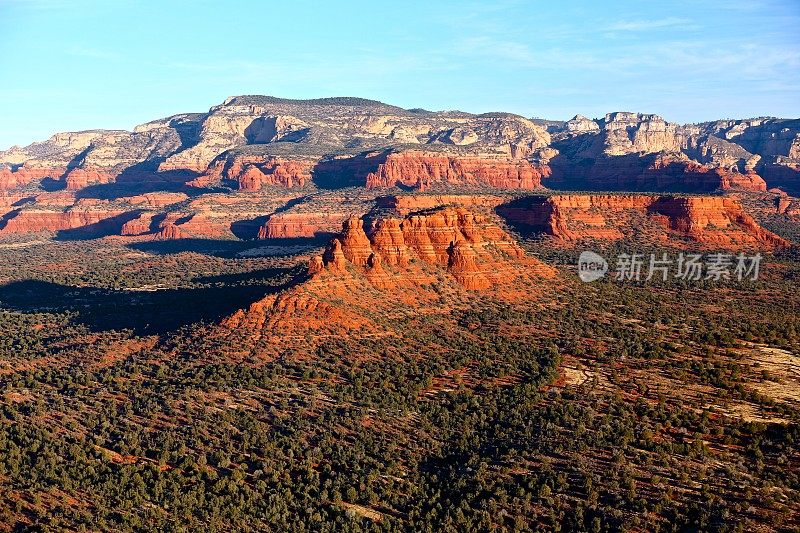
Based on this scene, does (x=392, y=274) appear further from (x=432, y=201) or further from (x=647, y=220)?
(x=432, y=201)

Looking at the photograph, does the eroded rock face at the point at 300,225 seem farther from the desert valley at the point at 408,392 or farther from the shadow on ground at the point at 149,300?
the shadow on ground at the point at 149,300

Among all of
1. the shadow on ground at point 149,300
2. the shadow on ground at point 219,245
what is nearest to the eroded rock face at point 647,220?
the shadow on ground at point 219,245

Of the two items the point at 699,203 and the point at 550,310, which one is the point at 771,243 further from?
the point at 550,310

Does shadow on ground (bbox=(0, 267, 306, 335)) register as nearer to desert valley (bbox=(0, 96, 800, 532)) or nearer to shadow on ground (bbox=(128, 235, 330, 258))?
desert valley (bbox=(0, 96, 800, 532))

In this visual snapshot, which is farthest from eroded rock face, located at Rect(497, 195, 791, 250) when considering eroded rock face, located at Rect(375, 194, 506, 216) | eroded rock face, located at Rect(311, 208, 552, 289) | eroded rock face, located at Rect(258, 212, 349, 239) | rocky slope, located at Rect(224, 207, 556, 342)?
eroded rock face, located at Rect(311, 208, 552, 289)

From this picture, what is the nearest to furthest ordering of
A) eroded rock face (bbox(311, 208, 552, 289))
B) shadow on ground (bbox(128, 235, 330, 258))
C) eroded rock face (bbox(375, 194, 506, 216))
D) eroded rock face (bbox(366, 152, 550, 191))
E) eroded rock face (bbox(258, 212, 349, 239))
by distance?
eroded rock face (bbox(311, 208, 552, 289)) → eroded rock face (bbox(375, 194, 506, 216)) → shadow on ground (bbox(128, 235, 330, 258)) → eroded rock face (bbox(258, 212, 349, 239)) → eroded rock face (bbox(366, 152, 550, 191))

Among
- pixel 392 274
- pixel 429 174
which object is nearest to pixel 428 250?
pixel 392 274
